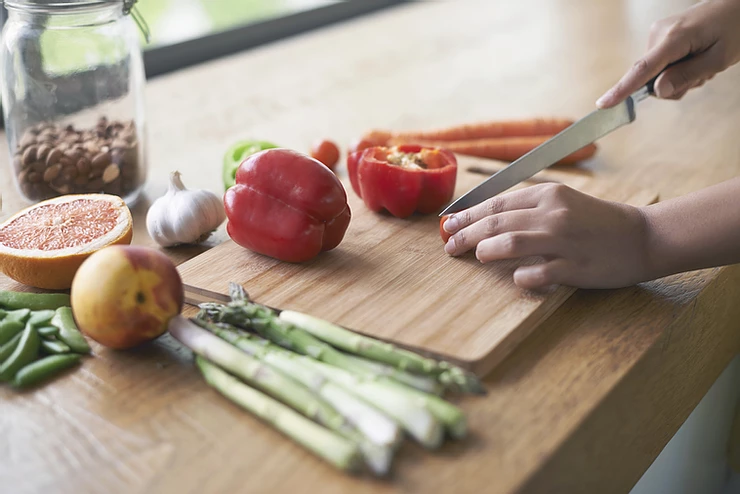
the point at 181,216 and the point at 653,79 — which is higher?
the point at 653,79

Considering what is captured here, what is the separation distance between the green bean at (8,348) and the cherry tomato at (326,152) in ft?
2.78

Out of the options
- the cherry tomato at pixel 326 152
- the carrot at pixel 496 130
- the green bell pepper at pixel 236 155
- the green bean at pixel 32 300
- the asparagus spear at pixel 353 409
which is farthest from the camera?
the carrot at pixel 496 130

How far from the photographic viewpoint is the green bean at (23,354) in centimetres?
101

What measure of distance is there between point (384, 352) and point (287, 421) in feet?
0.51

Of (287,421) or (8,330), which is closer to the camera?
Answer: (287,421)

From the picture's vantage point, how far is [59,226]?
1235 millimetres

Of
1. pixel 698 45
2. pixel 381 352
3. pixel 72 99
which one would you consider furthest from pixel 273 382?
pixel 698 45

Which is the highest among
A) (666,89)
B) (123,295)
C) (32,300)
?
(666,89)

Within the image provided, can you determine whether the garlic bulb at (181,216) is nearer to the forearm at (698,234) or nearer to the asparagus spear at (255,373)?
the asparagus spear at (255,373)

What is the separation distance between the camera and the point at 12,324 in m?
1.06

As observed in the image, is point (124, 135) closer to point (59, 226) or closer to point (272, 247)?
point (59, 226)

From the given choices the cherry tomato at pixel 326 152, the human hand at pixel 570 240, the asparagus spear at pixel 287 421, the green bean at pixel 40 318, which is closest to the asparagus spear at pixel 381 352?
the asparagus spear at pixel 287 421

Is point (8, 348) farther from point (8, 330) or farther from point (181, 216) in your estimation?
point (181, 216)

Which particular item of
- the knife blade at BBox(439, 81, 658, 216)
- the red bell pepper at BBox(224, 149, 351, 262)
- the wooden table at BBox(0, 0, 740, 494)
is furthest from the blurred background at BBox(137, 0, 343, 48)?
the knife blade at BBox(439, 81, 658, 216)
